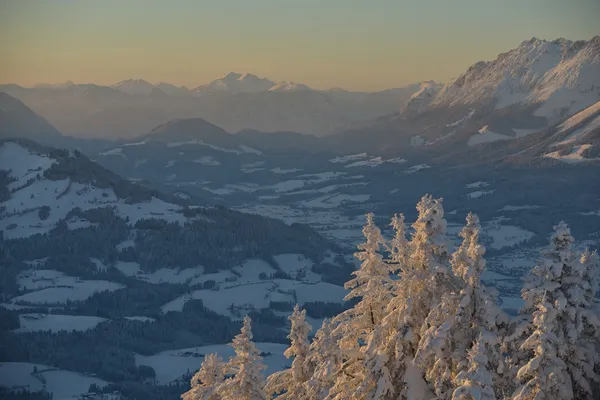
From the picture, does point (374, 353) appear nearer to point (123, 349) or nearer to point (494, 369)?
point (494, 369)

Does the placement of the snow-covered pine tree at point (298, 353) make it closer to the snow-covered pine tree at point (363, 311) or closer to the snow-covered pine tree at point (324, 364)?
the snow-covered pine tree at point (363, 311)

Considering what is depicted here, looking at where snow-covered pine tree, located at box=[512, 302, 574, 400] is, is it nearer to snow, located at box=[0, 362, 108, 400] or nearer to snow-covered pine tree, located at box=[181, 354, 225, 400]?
snow-covered pine tree, located at box=[181, 354, 225, 400]

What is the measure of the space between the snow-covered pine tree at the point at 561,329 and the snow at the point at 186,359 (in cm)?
11759

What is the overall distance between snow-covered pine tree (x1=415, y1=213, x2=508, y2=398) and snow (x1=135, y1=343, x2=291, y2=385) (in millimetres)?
117766

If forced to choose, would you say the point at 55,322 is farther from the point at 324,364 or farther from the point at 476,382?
the point at 476,382

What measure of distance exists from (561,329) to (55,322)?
167 metres

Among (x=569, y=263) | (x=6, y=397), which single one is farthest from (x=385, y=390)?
(x=6, y=397)

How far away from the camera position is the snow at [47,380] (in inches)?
5591

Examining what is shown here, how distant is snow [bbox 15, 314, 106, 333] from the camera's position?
180250mm

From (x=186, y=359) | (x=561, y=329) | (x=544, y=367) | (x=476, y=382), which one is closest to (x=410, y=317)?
(x=476, y=382)

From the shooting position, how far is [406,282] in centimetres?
3134

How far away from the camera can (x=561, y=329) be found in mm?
29844

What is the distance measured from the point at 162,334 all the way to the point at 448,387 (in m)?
163

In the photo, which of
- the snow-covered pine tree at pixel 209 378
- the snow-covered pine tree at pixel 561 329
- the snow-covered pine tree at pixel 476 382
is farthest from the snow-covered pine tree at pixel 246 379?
the snow-covered pine tree at pixel 476 382
